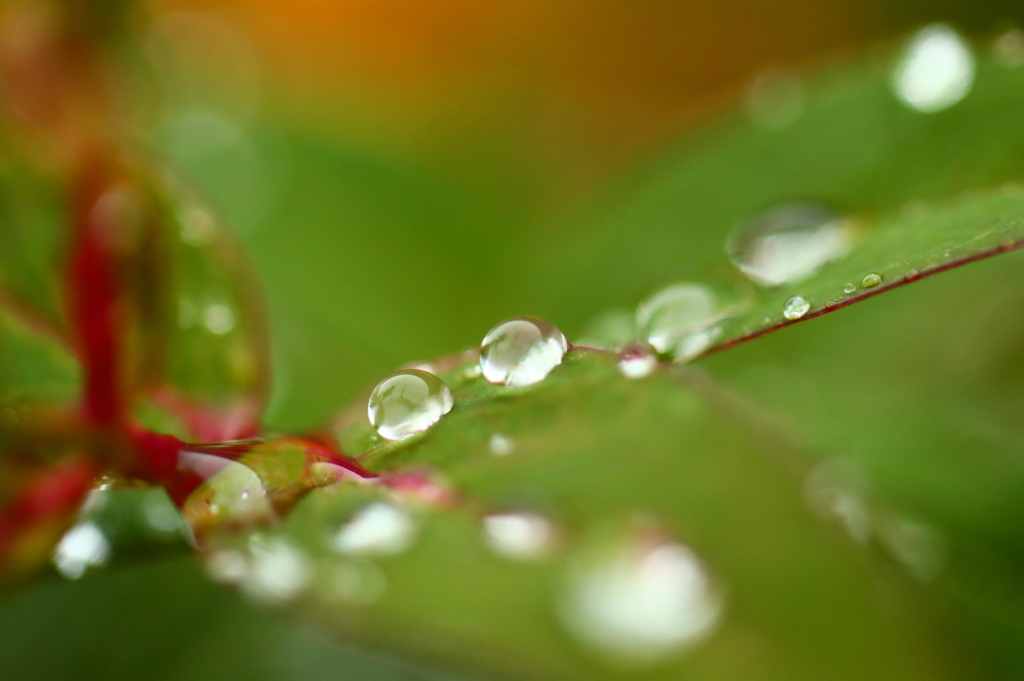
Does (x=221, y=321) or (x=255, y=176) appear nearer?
(x=221, y=321)

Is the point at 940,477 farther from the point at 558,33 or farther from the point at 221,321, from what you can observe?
the point at 558,33

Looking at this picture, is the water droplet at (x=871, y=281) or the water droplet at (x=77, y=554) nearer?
the water droplet at (x=871, y=281)

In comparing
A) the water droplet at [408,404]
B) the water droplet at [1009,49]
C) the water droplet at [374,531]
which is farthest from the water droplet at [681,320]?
the water droplet at [1009,49]

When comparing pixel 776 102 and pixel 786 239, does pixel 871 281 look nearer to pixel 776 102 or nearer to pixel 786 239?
pixel 786 239

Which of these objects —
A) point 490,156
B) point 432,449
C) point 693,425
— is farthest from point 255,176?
point 432,449

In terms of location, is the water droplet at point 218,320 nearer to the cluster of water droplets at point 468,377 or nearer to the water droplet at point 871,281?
the cluster of water droplets at point 468,377

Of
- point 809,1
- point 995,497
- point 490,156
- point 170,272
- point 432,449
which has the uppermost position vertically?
point 809,1
